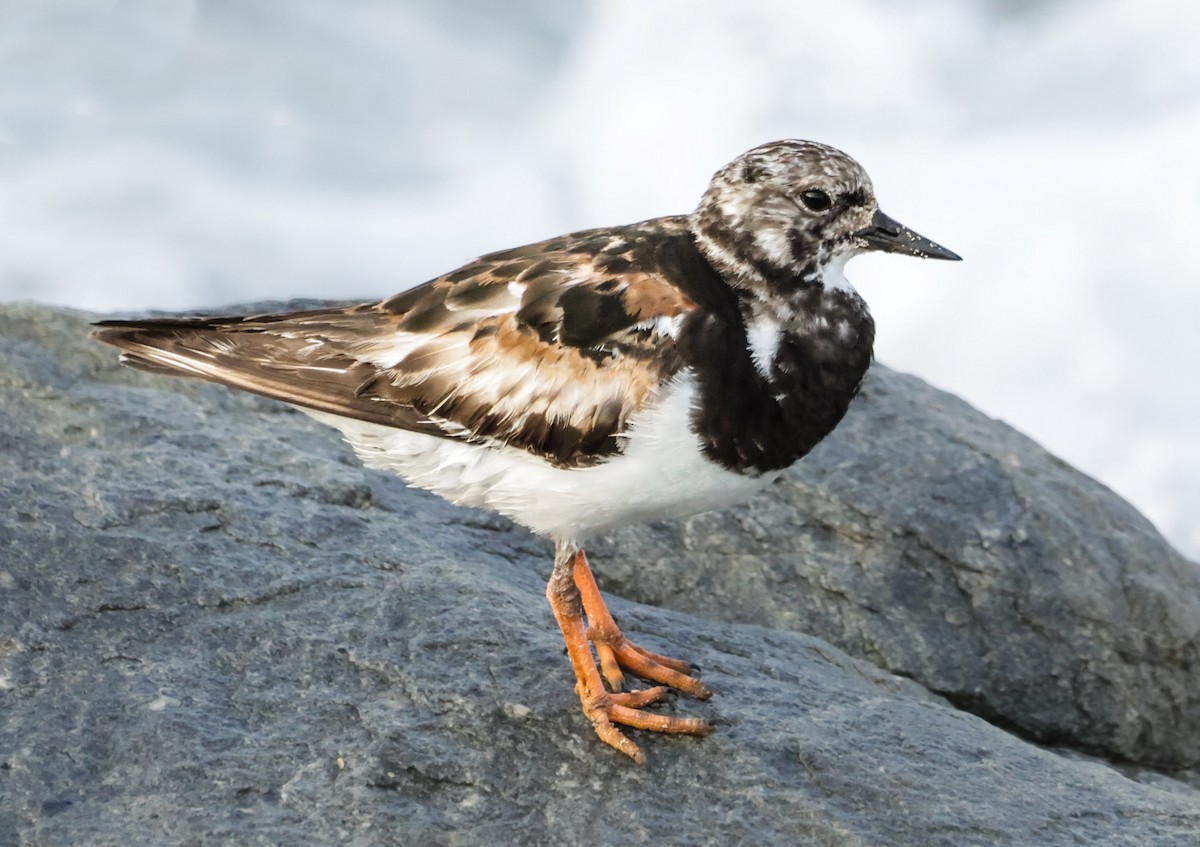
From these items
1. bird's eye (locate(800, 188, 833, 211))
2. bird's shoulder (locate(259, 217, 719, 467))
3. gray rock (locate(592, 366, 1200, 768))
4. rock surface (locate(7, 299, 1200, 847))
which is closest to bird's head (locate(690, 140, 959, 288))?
bird's eye (locate(800, 188, 833, 211))

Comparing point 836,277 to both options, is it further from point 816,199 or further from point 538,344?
point 538,344

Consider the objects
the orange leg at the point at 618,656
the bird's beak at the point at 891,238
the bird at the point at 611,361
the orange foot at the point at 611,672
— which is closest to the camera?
the bird at the point at 611,361

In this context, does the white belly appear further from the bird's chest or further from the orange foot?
the orange foot

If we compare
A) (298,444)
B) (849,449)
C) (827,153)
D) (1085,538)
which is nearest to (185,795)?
(298,444)

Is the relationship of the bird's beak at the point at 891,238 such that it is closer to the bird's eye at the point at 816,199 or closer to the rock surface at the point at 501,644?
the bird's eye at the point at 816,199

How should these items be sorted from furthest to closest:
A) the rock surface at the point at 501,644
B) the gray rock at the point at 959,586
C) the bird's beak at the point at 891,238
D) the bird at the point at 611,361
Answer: the gray rock at the point at 959,586, the bird's beak at the point at 891,238, the bird at the point at 611,361, the rock surface at the point at 501,644

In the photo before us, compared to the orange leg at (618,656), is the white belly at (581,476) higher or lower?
higher

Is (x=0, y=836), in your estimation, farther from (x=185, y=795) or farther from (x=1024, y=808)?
(x=1024, y=808)

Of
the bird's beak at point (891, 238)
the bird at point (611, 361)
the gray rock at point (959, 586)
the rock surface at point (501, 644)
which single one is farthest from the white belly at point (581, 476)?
the gray rock at point (959, 586)
